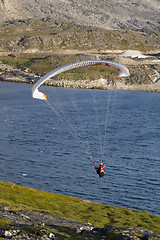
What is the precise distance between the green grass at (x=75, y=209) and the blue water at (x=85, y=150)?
11.9 feet

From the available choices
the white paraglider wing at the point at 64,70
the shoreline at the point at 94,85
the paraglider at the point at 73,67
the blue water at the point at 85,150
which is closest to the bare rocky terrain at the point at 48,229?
the paraglider at the point at 73,67

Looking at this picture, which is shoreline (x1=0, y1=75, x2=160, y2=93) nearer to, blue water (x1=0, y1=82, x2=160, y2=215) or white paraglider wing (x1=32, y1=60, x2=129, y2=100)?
blue water (x1=0, y1=82, x2=160, y2=215)

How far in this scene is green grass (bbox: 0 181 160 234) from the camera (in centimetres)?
3875

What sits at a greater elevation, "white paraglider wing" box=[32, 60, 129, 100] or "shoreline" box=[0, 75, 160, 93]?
"shoreline" box=[0, 75, 160, 93]

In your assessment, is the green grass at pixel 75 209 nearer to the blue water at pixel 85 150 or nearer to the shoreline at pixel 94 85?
the blue water at pixel 85 150

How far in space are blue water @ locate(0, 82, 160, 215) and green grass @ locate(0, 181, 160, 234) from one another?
364 centimetres

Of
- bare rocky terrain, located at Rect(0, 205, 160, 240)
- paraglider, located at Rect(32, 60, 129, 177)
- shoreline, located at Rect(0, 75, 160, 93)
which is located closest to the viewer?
bare rocky terrain, located at Rect(0, 205, 160, 240)

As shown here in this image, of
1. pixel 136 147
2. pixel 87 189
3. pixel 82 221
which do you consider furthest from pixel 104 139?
pixel 82 221

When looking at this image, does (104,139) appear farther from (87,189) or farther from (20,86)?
(20,86)

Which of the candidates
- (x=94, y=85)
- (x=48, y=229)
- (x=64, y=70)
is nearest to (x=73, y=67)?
(x=64, y=70)

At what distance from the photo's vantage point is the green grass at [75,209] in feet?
127

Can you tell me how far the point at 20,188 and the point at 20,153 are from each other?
19.4 metres

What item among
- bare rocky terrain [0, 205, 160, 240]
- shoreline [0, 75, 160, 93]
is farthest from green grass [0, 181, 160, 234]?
shoreline [0, 75, 160, 93]

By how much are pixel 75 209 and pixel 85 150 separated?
89.9 ft
